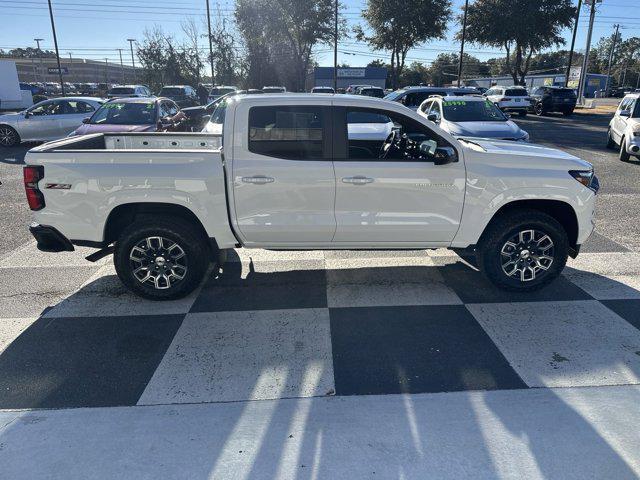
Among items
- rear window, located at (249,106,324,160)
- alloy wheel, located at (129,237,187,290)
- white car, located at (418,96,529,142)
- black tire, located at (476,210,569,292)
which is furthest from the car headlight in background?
white car, located at (418,96,529,142)

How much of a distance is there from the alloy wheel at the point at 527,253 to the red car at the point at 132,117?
924 centimetres

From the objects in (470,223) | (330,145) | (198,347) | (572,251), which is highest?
(330,145)

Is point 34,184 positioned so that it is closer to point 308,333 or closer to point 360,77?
point 308,333

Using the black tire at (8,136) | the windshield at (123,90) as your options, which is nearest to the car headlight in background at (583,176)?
the black tire at (8,136)

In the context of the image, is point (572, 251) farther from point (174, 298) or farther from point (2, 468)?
point (2, 468)

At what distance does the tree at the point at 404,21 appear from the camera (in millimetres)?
37688

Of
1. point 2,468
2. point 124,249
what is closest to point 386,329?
point 124,249

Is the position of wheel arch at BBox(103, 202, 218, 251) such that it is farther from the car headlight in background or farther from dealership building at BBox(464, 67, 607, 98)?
dealership building at BBox(464, 67, 607, 98)

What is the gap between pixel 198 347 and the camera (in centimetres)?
385

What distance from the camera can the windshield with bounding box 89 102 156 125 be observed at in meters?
11.7

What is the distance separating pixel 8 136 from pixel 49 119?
1.65 metres

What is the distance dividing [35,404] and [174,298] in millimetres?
1652

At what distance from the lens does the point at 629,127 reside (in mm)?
12109

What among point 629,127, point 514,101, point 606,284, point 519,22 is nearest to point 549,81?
point 519,22
